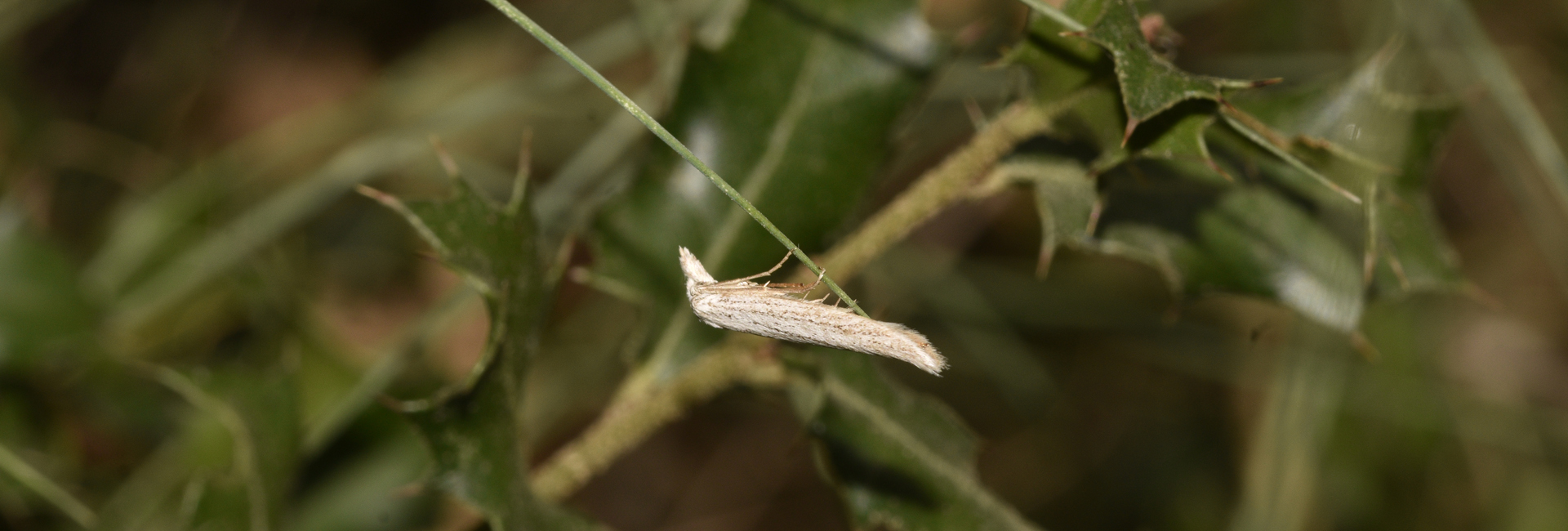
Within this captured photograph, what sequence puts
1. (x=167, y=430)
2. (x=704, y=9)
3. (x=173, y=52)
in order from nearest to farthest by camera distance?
(x=167, y=430), (x=704, y=9), (x=173, y=52)

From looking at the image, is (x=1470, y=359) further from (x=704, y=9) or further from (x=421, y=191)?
(x=421, y=191)

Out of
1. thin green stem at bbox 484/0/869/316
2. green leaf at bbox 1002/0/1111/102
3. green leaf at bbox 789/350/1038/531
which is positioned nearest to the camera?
thin green stem at bbox 484/0/869/316

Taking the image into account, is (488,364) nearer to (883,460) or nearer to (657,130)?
(657,130)

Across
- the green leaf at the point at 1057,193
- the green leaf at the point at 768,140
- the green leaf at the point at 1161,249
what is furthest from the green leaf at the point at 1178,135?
the green leaf at the point at 768,140

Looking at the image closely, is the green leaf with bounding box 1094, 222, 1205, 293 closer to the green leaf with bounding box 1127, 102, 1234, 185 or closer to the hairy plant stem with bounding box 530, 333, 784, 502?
the green leaf with bounding box 1127, 102, 1234, 185

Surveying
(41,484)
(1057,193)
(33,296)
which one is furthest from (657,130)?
(33,296)

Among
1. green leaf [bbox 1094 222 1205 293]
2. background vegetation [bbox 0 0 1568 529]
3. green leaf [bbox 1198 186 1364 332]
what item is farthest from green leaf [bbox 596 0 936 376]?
green leaf [bbox 1198 186 1364 332]

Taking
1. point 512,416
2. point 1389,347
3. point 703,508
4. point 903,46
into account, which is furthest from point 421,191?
point 1389,347

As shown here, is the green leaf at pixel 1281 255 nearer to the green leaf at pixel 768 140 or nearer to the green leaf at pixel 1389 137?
the green leaf at pixel 1389 137
